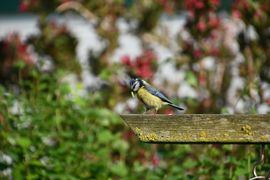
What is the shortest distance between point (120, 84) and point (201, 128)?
3545 mm

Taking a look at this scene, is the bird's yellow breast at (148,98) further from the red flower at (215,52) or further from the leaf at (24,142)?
the red flower at (215,52)

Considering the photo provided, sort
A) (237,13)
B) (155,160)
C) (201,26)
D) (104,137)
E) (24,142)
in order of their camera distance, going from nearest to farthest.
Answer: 1. (24,142)
2. (104,137)
3. (155,160)
4. (237,13)
5. (201,26)

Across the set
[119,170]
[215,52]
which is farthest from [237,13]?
[119,170]

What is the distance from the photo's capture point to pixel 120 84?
7.08 metres

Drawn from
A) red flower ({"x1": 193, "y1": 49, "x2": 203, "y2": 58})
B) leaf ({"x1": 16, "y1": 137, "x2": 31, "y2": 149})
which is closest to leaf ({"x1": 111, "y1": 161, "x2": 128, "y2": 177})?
leaf ({"x1": 16, "y1": 137, "x2": 31, "y2": 149})

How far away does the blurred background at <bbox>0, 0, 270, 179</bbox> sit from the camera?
5559mm

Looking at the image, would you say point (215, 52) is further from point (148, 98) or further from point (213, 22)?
point (148, 98)

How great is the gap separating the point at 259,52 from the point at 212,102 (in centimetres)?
51

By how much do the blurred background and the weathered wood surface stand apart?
1313 mm

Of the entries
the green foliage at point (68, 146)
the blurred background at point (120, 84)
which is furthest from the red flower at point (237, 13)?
the green foliage at point (68, 146)

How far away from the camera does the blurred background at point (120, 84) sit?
5.56 meters

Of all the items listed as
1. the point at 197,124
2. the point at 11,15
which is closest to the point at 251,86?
the point at 197,124

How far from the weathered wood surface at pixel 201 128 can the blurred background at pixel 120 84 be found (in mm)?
1313

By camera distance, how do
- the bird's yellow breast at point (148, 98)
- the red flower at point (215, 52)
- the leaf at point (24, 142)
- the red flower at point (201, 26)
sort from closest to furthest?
the bird's yellow breast at point (148, 98)
the leaf at point (24, 142)
the red flower at point (201, 26)
the red flower at point (215, 52)
